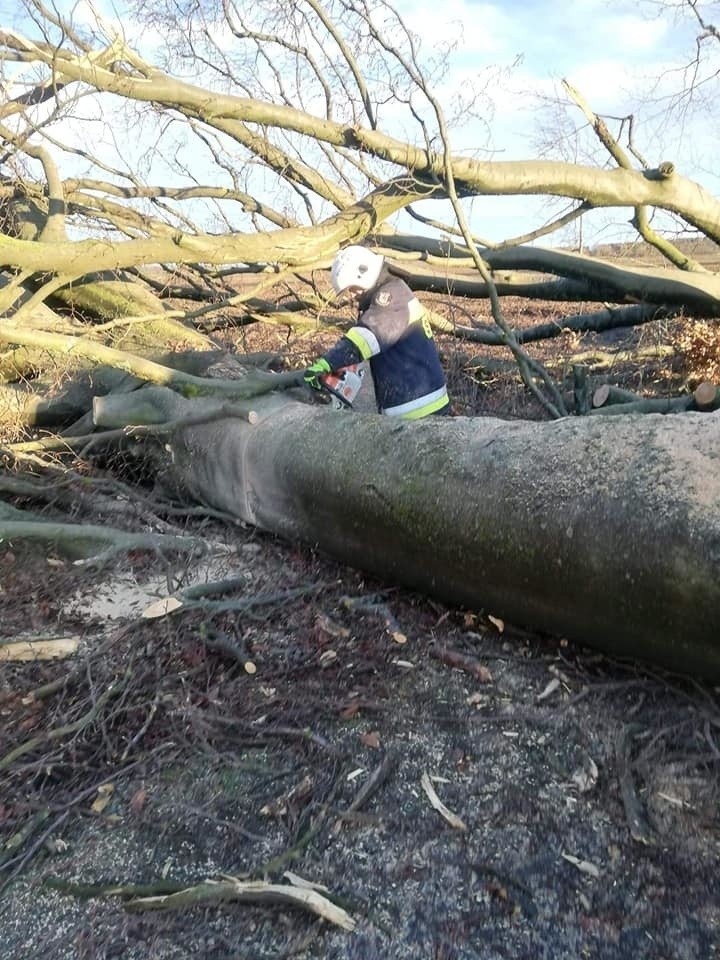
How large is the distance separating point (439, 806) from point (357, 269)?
3.21 metres

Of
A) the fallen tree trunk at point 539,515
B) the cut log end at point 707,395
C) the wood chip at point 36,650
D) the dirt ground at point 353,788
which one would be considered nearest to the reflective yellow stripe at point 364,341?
the fallen tree trunk at point 539,515

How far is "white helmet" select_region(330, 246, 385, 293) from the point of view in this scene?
15.2 feet

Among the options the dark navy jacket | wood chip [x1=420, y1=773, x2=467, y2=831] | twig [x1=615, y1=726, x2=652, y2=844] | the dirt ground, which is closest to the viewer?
the dirt ground

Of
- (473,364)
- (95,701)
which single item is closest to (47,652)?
(95,701)

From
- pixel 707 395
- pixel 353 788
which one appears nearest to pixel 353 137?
pixel 707 395

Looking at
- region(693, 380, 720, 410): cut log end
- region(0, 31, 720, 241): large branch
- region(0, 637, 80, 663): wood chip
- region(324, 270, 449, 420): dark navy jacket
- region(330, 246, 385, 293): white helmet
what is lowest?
region(0, 637, 80, 663): wood chip

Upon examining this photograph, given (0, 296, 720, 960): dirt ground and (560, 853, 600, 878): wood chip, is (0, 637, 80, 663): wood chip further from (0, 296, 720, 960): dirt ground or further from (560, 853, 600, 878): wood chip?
(560, 853, 600, 878): wood chip

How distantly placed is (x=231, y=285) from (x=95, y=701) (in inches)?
210

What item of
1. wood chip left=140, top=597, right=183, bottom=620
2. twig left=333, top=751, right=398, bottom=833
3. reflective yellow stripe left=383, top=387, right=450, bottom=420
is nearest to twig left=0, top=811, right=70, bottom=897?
twig left=333, top=751, right=398, bottom=833

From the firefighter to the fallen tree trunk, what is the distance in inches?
26.0

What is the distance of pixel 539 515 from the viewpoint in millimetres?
2699

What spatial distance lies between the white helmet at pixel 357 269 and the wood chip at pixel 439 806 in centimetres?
304

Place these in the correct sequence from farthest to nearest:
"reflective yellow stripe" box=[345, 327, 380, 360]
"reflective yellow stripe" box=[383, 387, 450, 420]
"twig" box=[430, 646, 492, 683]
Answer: "reflective yellow stripe" box=[383, 387, 450, 420] → "reflective yellow stripe" box=[345, 327, 380, 360] → "twig" box=[430, 646, 492, 683]

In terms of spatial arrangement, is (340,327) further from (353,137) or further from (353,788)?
(353,788)
